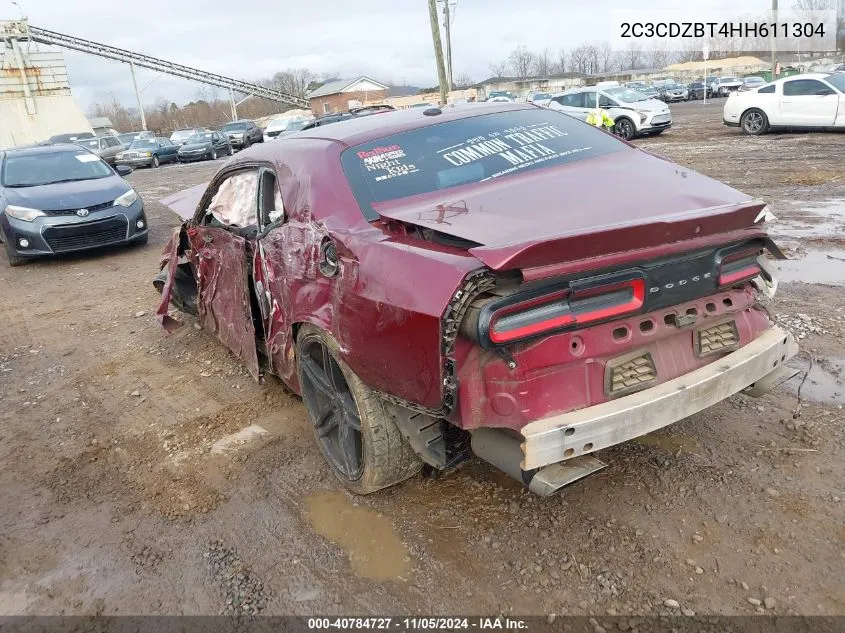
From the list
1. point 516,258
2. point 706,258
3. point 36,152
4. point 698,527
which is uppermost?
point 36,152

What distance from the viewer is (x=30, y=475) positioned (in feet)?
11.6

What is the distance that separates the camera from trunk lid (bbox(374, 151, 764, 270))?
216 cm

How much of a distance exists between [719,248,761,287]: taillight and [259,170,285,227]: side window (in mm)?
2110

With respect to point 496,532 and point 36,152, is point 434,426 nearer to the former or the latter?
point 496,532

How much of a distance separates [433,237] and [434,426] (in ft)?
2.57

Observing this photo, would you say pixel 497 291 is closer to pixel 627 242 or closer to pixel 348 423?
pixel 627 242

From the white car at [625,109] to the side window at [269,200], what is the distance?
52.1 feet

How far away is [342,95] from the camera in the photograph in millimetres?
58625

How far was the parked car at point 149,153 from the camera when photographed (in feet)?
86.7

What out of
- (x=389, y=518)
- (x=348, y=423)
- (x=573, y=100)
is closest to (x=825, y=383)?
(x=389, y=518)

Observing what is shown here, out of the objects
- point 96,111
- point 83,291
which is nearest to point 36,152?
point 83,291

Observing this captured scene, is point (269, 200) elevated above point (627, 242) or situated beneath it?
elevated above

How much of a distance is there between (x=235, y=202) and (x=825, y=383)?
361 centimetres

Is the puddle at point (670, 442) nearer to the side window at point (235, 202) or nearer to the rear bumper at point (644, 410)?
the rear bumper at point (644, 410)
